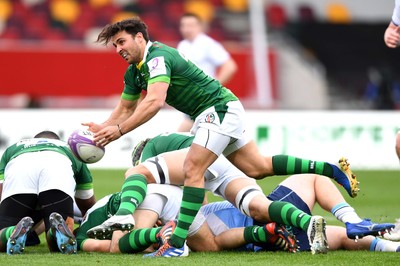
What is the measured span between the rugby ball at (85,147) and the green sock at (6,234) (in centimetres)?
81

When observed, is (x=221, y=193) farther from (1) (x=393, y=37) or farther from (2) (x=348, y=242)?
(1) (x=393, y=37)

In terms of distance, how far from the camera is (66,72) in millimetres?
21453

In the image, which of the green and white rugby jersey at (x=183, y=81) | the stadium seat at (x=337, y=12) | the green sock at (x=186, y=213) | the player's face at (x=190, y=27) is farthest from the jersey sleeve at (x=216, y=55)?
the stadium seat at (x=337, y=12)

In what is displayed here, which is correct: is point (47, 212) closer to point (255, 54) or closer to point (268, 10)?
point (255, 54)

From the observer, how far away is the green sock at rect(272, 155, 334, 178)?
296 inches

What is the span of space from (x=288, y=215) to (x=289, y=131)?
10536mm

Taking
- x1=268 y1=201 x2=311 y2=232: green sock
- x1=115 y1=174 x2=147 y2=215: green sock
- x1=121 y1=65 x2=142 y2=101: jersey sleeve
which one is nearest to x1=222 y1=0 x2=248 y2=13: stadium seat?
x1=121 y1=65 x2=142 y2=101: jersey sleeve

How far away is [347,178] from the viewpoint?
297 inches

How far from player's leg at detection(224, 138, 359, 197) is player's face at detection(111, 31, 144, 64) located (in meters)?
1.04

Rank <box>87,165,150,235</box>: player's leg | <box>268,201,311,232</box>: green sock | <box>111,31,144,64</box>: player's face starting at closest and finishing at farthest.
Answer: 1. <box>87,165,150,235</box>: player's leg
2. <box>268,201,311,232</box>: green sock
3. <box>111,31,144,64</box>: player's face

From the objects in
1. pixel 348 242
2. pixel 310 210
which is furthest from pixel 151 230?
pixel 348 242

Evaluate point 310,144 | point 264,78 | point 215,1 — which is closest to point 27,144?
point 310,144

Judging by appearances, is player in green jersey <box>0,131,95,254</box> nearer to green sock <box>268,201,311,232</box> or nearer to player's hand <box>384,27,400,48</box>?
green sock <box>268,201,311,232</box>

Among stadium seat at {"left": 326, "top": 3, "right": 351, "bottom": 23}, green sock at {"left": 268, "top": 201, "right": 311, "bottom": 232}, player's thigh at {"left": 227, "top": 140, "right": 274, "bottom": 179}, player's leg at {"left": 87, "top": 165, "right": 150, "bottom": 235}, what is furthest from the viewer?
stadium seat at {"left": 326, "top": 3, "right": 351, "bottom": 23}
